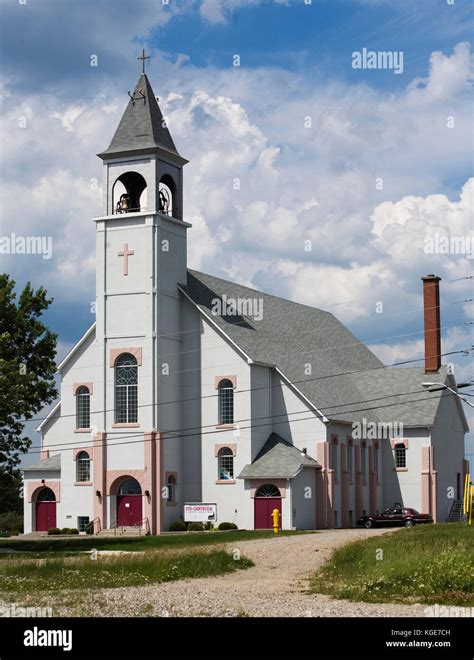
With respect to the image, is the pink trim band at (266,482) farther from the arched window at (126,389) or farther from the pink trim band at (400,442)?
the pink trim band at (400,442)

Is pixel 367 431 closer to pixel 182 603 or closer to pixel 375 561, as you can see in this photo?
pixel 375 561

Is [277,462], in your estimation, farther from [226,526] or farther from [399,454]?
[399,454]

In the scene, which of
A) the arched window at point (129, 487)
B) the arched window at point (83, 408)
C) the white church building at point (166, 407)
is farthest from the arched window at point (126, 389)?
the arched window at point (129, 487)

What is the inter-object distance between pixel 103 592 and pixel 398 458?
159 ft

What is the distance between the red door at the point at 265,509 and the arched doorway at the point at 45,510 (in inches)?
510

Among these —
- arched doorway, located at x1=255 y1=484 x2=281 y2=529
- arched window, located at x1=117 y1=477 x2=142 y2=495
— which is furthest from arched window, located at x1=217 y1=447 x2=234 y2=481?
arched window, located at x1=117 y1=477 x2=142 y2=495

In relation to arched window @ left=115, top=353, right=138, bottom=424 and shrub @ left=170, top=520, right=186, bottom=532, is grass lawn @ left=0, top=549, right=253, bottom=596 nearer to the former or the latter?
shrub @ left=170, top=520, right=186, bottom=532

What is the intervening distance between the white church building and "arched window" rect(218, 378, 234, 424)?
3.2 inches

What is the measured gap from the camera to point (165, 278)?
209 ft

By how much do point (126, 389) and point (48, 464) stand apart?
880cm

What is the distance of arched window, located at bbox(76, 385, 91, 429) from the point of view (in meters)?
65.6

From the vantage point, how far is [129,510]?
62.4 m

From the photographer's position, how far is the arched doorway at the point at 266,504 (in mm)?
62031
